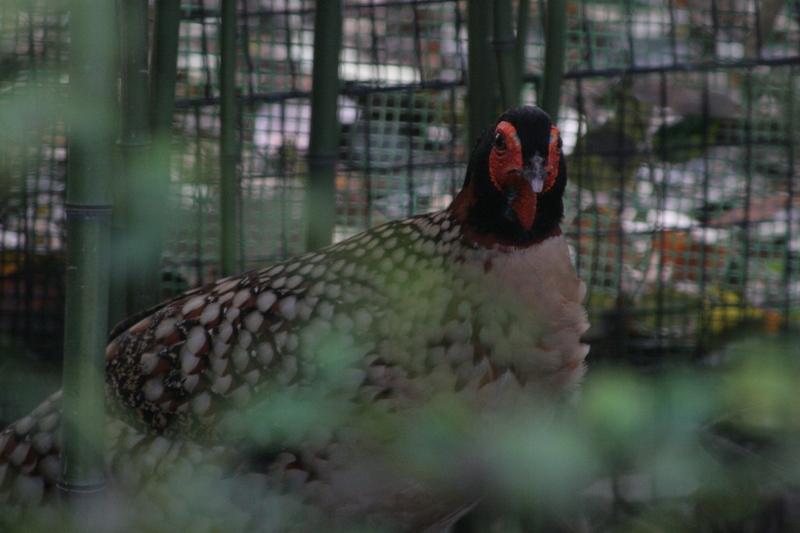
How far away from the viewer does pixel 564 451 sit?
119 centimetres

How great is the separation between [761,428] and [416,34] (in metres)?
1.53

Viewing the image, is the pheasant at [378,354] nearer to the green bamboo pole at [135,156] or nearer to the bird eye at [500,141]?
the bird eye at [500,141]

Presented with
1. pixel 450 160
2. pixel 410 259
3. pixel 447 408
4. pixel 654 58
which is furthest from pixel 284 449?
pixel 654 58

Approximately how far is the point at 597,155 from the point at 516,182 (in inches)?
55.2

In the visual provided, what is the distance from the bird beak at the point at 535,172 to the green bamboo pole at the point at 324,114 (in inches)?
15.1

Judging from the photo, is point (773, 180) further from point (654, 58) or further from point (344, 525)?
point (344, 525)

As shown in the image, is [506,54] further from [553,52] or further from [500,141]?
[500,141]

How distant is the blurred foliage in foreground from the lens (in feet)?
4.11

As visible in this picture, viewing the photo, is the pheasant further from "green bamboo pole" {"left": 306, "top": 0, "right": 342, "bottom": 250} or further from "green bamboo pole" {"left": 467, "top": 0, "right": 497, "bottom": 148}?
"green bamboo pole" {"left": 467, "top": 0, "right": 497, "bottom": 148}

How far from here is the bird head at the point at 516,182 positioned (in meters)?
1.52

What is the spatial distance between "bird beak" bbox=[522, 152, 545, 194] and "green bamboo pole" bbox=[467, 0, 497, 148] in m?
0.34

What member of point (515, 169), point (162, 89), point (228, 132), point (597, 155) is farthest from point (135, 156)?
point (597, 155)

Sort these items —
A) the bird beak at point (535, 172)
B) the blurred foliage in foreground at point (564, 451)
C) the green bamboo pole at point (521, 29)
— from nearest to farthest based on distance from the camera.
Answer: the blurred foliage in foreground at point (564, 451), the bird beak at point (535, 172), the green bamboo pole at point (521, 29)

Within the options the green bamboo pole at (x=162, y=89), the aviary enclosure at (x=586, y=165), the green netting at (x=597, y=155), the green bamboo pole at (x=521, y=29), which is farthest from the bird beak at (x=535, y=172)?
the green netting at (x=597, y=155)
